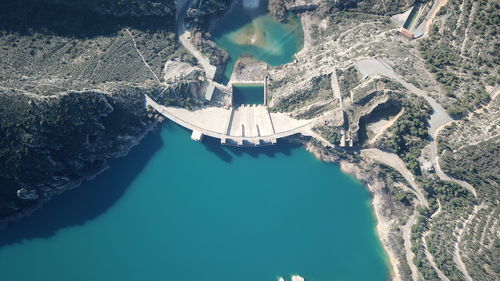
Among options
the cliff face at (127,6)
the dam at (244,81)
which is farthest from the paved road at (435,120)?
the cliff face at (127,6)

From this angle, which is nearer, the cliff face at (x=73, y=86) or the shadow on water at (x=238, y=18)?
the cliff face at (x=73, y=86)

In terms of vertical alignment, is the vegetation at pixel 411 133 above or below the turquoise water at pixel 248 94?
below

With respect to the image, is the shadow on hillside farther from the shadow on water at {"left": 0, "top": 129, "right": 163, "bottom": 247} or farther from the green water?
the shadow on water at {"left": 0, "top": 129, "right": 163, "bottom": 247}

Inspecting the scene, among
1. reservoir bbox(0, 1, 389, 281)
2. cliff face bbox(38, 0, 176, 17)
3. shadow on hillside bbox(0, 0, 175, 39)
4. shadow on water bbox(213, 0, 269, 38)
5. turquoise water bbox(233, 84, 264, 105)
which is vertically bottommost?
reservoir bbox(0, 1, 389, 281)

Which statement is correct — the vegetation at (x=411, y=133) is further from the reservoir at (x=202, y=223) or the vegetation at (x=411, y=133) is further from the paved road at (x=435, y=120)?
the reservoir at (x=202, y=223)

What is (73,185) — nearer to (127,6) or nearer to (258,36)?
(127,6)

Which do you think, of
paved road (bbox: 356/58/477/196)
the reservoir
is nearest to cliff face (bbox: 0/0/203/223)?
the reservoir

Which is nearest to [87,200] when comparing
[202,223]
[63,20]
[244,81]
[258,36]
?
[202,223]
